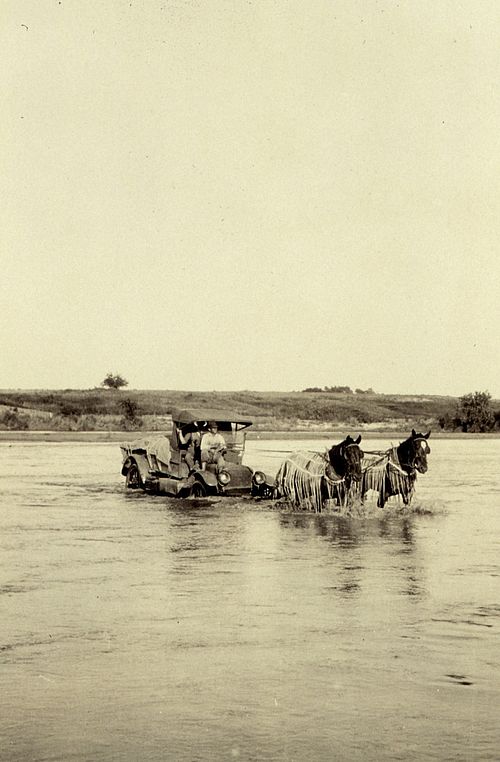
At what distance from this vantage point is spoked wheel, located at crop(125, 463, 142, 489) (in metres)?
24.9

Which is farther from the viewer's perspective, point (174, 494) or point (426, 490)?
point (426, 490)

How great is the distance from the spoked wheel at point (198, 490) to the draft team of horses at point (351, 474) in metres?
2.18

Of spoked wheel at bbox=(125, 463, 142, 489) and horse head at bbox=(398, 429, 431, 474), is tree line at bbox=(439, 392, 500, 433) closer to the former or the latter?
spoked wheel at bbox=(125, 463, 142, 489)

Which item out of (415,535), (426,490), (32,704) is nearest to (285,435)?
(426,490)

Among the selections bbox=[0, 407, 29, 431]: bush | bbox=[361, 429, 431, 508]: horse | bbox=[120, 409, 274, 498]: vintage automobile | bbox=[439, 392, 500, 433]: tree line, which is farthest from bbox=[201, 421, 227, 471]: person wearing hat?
bbox=[439, 392, 500, 433]: tree line

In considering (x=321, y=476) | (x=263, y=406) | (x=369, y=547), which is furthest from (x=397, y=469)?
(x=263, y=406)

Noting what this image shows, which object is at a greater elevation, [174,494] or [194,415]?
[194,415]

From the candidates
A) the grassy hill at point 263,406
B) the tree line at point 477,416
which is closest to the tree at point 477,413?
the tree line at point 477,416

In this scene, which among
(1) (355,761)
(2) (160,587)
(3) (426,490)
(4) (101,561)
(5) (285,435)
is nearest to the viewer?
(1) (355,761)

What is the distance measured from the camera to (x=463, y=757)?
18.4 feet

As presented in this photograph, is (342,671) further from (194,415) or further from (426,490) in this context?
(426,490)

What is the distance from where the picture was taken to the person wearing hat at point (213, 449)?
22016 millimetres

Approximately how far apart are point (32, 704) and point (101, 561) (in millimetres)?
6706

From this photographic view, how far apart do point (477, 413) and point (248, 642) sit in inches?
2735
